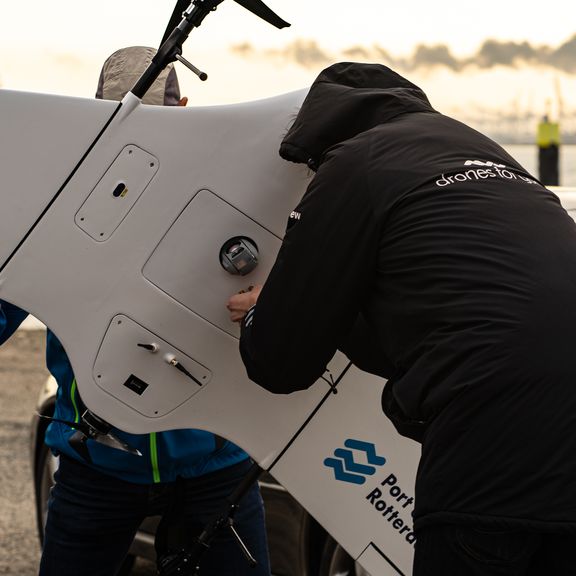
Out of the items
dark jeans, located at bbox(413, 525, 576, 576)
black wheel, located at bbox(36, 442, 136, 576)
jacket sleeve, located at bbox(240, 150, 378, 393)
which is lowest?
black wheel, located at bbox(36, 442, 136, 576)

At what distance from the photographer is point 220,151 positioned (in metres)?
2.78

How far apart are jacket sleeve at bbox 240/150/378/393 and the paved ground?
3.05 metres

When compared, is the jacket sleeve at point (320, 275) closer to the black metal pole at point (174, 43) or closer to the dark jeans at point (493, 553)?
the dark jeans at point (493, 553)

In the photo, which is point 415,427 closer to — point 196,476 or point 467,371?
point 467,371

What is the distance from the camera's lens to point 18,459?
6.70 m

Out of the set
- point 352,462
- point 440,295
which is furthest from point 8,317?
point 440,295

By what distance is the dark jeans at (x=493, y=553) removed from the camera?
2006 millimetres

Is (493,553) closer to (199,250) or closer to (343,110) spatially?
(343,110)

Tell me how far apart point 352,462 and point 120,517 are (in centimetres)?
62

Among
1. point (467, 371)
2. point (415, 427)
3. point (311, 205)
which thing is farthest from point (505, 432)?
point (311, 205)

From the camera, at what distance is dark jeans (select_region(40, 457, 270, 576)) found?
296 centimetres

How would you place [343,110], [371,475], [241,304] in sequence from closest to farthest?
[343,110] → [241,304] → [371,475]

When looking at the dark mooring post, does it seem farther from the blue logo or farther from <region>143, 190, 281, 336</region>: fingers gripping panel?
<region>143, 190, 281, 336</region>: fingers gripping panel

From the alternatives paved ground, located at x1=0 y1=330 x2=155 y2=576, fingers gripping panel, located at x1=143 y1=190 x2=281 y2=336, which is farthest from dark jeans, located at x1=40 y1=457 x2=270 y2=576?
paved ground, located at x1=0 y1=330 x2=155 y2=576
